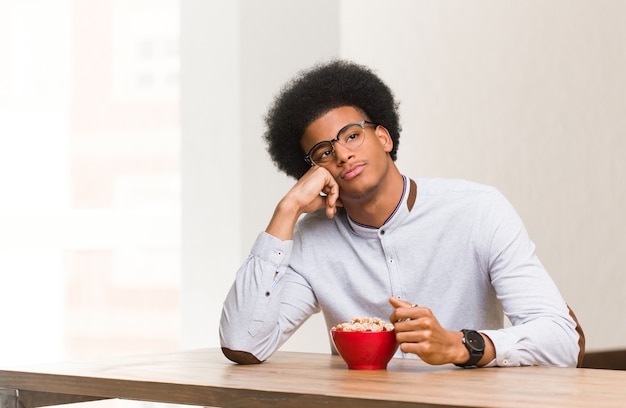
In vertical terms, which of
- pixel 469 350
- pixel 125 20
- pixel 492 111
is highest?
pixel 125 20

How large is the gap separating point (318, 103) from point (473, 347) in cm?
83

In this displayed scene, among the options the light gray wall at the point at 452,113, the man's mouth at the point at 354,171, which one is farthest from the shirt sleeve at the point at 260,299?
the light gray wall at the point at 452,113

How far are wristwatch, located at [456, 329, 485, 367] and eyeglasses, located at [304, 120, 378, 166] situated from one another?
0.62 meters

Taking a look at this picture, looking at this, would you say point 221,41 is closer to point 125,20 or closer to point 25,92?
point 25,92

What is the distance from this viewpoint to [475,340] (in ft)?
5.32

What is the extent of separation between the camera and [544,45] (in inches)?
159

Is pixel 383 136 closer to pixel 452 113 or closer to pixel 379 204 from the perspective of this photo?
pixel 379 204

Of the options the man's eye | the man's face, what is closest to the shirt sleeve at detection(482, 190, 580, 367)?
the man's face

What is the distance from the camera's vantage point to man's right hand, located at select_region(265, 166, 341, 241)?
78.1 inches

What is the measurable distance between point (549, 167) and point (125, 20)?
6.49 meters

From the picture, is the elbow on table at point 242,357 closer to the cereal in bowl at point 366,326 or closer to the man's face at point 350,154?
the cereal in bowl at point 366,326

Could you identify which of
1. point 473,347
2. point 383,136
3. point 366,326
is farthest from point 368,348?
point 383,136

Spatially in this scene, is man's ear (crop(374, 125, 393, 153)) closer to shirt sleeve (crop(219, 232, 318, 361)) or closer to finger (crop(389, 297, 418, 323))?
shirt sleeve (crop(219, 232, 318, 361))

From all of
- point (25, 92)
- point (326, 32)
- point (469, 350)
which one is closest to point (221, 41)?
point (326, 32)
